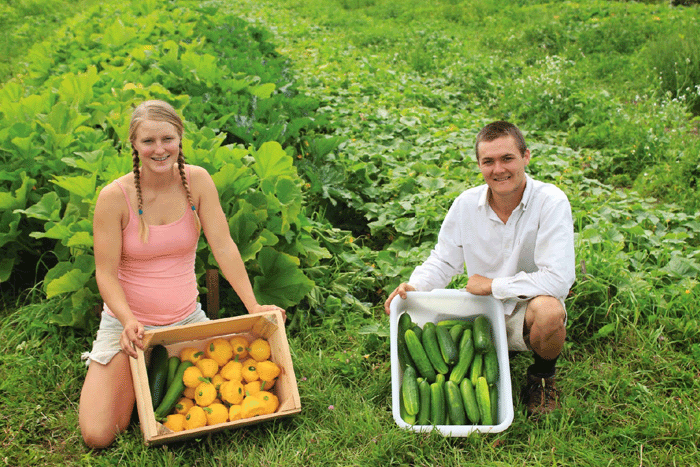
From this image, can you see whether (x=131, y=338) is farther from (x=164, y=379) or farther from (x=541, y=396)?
(x=541, y=396)

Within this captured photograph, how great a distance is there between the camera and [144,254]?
2885 mm

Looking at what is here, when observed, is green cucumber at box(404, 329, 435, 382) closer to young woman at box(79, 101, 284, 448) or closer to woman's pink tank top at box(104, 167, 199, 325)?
young woman at box(79, 101, 284, 448)

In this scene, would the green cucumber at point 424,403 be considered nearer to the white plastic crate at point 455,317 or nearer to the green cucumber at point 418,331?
the white plastic crate at point 455,317

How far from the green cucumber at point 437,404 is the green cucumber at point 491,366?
0.80 feet

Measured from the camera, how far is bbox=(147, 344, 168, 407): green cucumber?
275 centimetres

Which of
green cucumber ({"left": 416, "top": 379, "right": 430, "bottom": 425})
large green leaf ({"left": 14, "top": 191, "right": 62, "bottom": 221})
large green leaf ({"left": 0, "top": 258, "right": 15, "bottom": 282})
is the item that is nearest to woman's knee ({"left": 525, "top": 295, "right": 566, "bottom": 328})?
green cucumber ({"left": 416, "top": 379, "right": 430, "bottom": 425})

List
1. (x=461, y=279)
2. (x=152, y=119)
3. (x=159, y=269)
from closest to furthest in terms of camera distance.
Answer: (x=152, y=119) → (x=159, y=269) → (x=461, y=279)

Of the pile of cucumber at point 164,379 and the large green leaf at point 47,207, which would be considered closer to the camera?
the pile of cucumber at point 164,379

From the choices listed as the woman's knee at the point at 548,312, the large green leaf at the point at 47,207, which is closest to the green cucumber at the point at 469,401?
the woman's knee at the point at 548,312

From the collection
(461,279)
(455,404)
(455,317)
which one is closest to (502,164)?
(455,317)

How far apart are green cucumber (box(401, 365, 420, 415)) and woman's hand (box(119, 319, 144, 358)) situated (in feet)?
4.08

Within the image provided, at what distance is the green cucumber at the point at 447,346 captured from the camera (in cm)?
296

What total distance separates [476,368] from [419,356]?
11.1 inches

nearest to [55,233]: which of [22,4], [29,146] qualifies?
[29,146]
